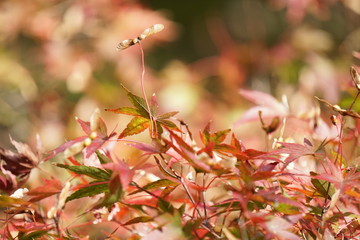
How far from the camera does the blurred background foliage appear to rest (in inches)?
85.3

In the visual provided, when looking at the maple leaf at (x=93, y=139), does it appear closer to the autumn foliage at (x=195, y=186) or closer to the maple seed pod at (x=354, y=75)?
the autumn foliage at (x=195, y=186)

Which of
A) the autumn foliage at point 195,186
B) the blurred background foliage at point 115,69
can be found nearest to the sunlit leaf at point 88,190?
the autumn foliage at point 195,186

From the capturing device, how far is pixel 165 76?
7.89ft

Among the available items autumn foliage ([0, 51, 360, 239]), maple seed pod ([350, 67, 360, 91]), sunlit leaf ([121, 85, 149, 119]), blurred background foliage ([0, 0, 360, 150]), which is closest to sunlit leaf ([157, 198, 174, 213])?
autumn foliage ([0, 51, 360, 239])

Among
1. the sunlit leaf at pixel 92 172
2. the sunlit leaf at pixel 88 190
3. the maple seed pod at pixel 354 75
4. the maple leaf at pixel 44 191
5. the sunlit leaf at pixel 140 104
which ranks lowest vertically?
the sunlit leaf at pixel 88 190

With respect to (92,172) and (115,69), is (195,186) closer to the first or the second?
(92,172)

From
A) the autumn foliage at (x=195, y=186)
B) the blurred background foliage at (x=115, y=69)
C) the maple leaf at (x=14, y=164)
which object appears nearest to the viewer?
the autumn foliage at (x=195, y=186)

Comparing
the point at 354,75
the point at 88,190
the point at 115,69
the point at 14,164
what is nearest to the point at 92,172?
the point at 88,190

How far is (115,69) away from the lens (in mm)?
2260

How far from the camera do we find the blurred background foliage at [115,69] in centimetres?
217

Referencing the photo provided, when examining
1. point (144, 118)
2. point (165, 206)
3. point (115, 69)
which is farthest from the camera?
point (115, 69)

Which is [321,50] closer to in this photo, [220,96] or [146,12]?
[220,96]

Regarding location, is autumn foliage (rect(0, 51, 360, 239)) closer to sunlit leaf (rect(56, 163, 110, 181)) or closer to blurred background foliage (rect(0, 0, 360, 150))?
sunlit leaf (rect(56, 163, 110, 181))

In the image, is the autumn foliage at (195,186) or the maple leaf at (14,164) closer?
the autumn foliage at (195,186)
